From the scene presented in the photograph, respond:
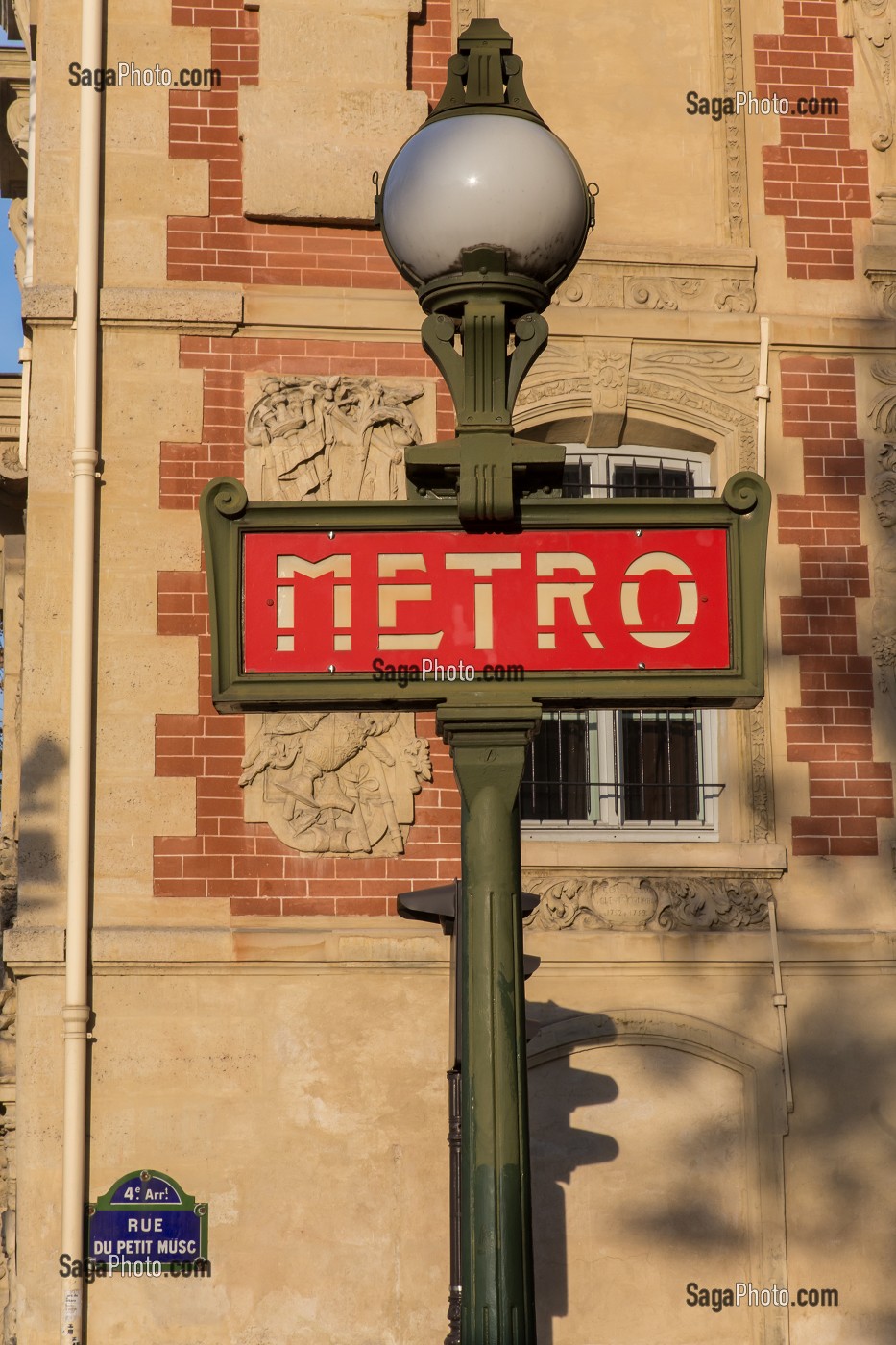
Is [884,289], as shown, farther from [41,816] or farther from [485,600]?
[485,600]

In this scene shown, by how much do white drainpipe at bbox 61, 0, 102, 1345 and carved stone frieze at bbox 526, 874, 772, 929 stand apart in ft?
8.14

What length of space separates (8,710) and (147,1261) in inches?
227

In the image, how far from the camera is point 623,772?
11.1 m

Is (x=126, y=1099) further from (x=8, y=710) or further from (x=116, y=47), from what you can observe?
(x=116, y=47)

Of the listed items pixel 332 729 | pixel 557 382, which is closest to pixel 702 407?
pixel 557 382

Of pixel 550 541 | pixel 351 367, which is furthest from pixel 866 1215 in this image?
pixel 550 541

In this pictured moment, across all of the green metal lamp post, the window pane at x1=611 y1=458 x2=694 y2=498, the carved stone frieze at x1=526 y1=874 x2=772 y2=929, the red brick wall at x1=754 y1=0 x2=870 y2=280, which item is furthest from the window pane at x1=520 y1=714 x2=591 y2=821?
the green metal lamp post

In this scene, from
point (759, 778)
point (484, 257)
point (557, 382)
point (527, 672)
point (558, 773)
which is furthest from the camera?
point (557, 382)

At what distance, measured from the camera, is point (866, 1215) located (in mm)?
10344

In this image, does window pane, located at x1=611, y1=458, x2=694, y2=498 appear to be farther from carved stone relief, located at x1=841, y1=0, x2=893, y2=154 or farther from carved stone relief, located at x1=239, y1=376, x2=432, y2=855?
carved stone relief, located at x1=841, y1=0, x2=893, y2=154

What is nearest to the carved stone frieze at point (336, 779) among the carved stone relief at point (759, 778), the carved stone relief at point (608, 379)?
the carved stone relief at point (759, 778)

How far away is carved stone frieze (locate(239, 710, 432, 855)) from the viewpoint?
10.5 metres

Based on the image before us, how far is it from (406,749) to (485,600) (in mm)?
6189

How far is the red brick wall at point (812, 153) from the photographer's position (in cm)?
1160
